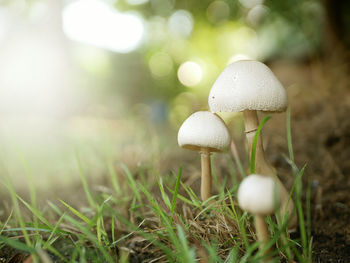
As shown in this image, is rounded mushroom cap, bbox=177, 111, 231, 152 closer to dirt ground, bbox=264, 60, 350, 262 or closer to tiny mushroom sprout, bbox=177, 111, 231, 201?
tiny mushroom sprout, bbox=177, 111, 231, 201

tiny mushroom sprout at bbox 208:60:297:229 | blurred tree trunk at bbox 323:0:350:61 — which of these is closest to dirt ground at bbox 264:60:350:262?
tiny mushroom sprout at bbox 208:60:297:229

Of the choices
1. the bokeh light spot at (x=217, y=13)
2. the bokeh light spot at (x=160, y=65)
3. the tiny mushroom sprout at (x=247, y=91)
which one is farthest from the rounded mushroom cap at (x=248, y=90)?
the bokeh light spot at (x=160, y=65)

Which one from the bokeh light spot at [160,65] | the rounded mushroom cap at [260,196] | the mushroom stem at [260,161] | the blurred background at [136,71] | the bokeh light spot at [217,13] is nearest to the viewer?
the rounded mushroom cap at [260,196]

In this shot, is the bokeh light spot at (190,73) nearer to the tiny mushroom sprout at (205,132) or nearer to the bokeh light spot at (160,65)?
the bokeh light spot at (160,65)

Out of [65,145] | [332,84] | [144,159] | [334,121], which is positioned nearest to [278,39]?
[332,84]

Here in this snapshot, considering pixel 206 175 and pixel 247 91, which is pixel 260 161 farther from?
pixel 247 91
